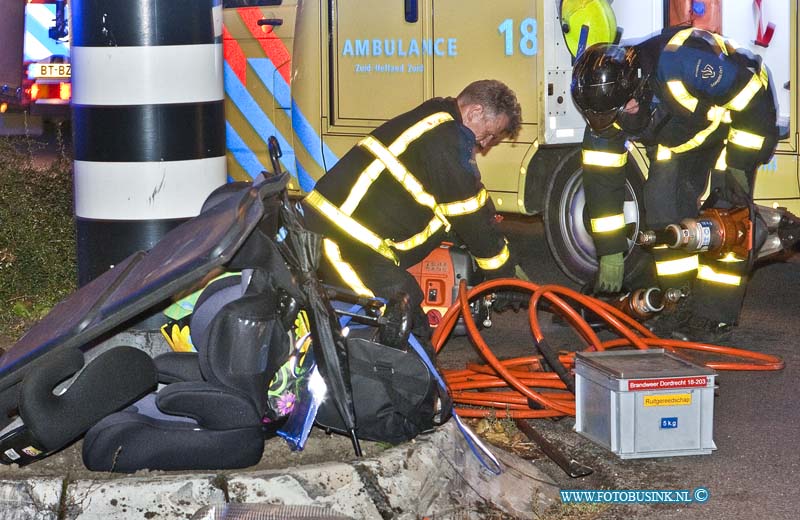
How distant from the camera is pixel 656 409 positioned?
4.59 meters

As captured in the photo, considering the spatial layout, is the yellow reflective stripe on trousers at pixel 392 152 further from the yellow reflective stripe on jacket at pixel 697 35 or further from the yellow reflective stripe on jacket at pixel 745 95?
the yellow reflective stripe on jacket at pixel 745 95

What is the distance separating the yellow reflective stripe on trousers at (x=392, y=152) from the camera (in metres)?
5.00

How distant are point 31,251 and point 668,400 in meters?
3.47

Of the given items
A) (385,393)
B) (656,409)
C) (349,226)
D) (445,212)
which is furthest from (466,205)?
(385,393)

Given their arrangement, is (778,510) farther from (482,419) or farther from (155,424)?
(155,424)

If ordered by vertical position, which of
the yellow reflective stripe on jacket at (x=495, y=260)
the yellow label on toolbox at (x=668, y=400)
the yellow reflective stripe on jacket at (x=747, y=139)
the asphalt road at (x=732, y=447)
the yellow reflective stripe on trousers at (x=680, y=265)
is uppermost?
the yellow reflective stripe on jacket at (x=747, y=139)

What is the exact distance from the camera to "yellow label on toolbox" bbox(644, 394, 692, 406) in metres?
4.59

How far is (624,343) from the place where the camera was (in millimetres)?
5688

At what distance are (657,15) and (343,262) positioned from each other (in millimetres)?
3006

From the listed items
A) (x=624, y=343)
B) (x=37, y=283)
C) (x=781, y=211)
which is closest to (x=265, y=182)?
(x=624, y=343)

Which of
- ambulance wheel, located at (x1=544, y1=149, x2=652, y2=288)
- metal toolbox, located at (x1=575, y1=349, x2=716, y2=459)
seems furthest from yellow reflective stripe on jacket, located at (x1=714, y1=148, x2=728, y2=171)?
metal toolbox, located at (x1=575, y1=349, x2=716, y2=459)

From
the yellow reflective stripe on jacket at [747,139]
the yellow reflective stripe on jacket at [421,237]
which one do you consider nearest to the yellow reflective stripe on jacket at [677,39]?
the yellow reflective stripe on jacket at [747,139]

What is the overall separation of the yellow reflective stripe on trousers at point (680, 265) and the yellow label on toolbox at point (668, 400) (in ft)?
6.45

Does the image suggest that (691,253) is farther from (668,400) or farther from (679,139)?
(668,400)
